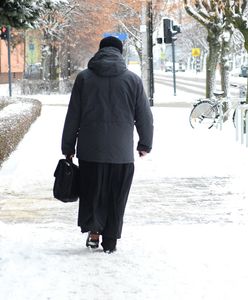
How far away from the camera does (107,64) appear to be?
518 cm

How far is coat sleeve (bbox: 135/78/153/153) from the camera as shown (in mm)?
5285

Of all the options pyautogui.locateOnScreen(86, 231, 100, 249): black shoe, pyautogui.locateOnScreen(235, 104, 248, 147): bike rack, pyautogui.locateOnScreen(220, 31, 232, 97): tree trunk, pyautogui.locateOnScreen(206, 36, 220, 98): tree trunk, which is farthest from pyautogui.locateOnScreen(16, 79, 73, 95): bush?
pyautogui.locateOnScreen(86, 231, 100, 249): black shoe

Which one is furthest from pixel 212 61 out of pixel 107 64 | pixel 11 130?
pixel 107 64

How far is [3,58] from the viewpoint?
6141 centimetres

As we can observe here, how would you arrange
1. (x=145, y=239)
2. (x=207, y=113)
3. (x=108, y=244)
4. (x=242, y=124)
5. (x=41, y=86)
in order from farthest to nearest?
(x=41, y=86) < (x=207, y=113) < (x=242, y=124) < (x=145, y=239) < (x=108, y=244)

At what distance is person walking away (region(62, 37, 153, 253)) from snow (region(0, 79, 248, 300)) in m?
0.38

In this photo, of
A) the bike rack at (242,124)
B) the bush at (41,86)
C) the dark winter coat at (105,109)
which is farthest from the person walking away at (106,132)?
the bush at (41,86)

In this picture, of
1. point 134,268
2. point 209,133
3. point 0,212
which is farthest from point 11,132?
point 134,268

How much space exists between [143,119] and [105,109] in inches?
13.1

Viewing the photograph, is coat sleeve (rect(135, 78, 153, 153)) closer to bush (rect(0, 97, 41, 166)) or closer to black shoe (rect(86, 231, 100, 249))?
black shoe (rect(86, 231, 100, 249))

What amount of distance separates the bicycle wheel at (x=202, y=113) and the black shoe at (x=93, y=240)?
443 inches

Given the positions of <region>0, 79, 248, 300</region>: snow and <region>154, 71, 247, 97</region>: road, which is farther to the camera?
<region>154, 71, 247, 97</region>: road

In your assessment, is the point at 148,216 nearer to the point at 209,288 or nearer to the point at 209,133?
the point at 209,288

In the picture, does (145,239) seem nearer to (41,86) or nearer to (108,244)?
(108,244)
